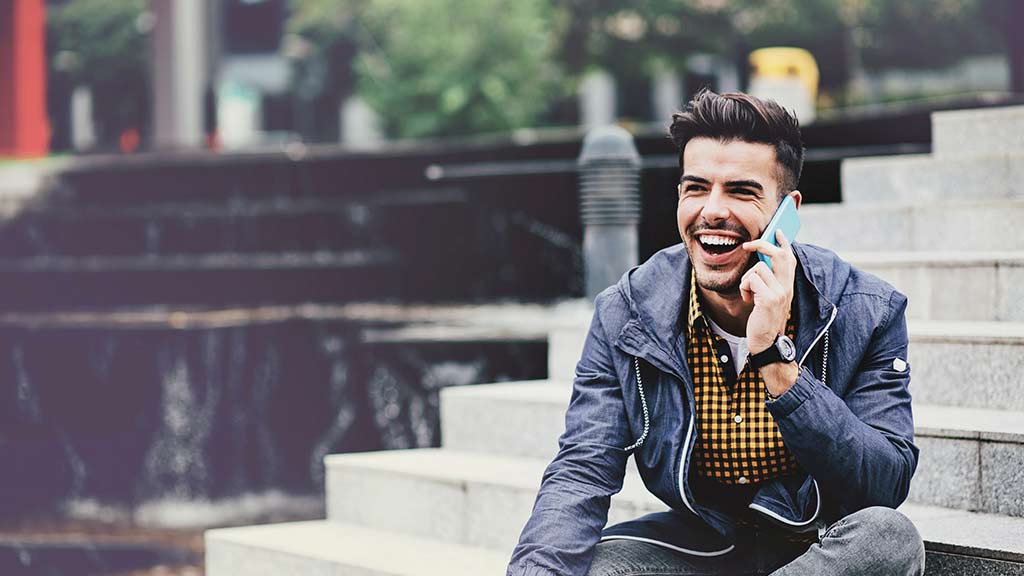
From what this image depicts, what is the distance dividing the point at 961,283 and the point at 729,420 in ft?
6.94

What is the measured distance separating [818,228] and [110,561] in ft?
13.3

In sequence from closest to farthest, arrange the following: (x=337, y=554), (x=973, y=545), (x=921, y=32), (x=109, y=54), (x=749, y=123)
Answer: (x=749, y=123) < (x=973, y=545) < (x=337, y=554) < (x=921, y=32) < (x=109, y=54)

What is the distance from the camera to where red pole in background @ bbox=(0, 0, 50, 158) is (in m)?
24.2

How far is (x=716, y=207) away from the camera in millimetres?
3246

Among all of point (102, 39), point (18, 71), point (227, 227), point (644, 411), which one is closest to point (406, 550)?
point (644, 411)

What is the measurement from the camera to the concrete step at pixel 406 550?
12.1 feet

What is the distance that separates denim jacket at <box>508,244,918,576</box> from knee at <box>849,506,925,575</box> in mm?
55

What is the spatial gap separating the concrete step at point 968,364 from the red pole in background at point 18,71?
2160cm

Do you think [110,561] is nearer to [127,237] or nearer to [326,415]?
[326,415]

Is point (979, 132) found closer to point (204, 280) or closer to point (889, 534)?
point (889, 534)

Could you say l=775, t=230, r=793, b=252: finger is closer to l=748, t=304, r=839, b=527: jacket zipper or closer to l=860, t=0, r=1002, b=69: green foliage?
l=748, t=304, r=839, b=527: jacket zipper

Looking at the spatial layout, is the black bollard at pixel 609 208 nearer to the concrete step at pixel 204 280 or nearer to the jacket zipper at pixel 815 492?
the jacket zipper at pixel 815 492

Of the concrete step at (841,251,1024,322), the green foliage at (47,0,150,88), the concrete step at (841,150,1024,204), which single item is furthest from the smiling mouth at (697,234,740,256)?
the green foliage at (47,0,150,88)

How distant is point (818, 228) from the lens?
617cm
